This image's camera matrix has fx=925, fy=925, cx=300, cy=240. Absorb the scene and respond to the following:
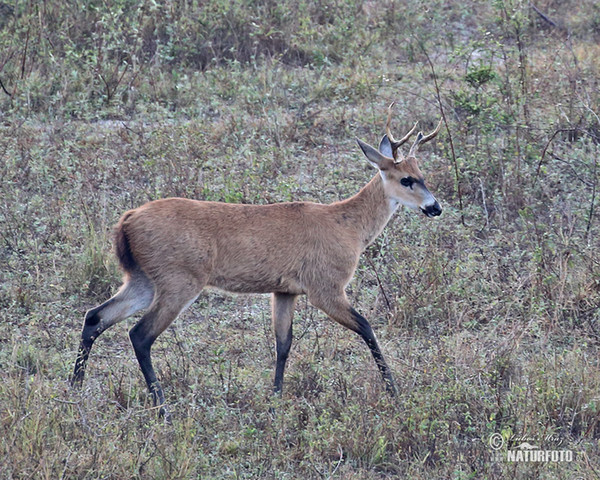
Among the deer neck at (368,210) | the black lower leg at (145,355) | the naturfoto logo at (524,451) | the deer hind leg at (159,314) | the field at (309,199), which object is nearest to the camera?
the naturfoto logo at (524,451)

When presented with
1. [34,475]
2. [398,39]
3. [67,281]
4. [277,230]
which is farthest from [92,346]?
[398,39]

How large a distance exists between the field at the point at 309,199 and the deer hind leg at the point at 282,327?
0.40ft

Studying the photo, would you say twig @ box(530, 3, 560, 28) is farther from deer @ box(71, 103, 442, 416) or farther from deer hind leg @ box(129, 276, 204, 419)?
deer hind leg @ box(129, 276, 204, 419)

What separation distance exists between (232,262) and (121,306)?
0.80 m

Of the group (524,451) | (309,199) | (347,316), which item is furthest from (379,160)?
(524,451)

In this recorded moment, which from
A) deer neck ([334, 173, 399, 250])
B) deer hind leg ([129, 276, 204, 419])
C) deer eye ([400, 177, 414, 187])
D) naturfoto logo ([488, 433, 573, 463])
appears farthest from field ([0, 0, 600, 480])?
deer eye ([400, 177, 414, 187])

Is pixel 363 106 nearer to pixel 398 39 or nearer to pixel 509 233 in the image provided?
pixel 398 39

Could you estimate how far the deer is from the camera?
599 cm

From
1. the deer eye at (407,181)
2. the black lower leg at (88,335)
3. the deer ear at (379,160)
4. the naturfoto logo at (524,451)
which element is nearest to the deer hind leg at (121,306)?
the black lower leg at (88,335)

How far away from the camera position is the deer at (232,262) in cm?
599

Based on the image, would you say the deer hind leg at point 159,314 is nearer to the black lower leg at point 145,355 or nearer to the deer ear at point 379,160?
the black lower leg at point 145,355

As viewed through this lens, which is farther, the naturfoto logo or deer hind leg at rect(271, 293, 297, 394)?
deer hind leg at rect(271, 293, 297, 394)

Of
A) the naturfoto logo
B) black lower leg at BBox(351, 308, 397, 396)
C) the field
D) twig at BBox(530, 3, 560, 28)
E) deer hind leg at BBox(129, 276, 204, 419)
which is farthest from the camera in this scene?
twig at BBox(530, 3, 560, 28)

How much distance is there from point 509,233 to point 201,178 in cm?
290
